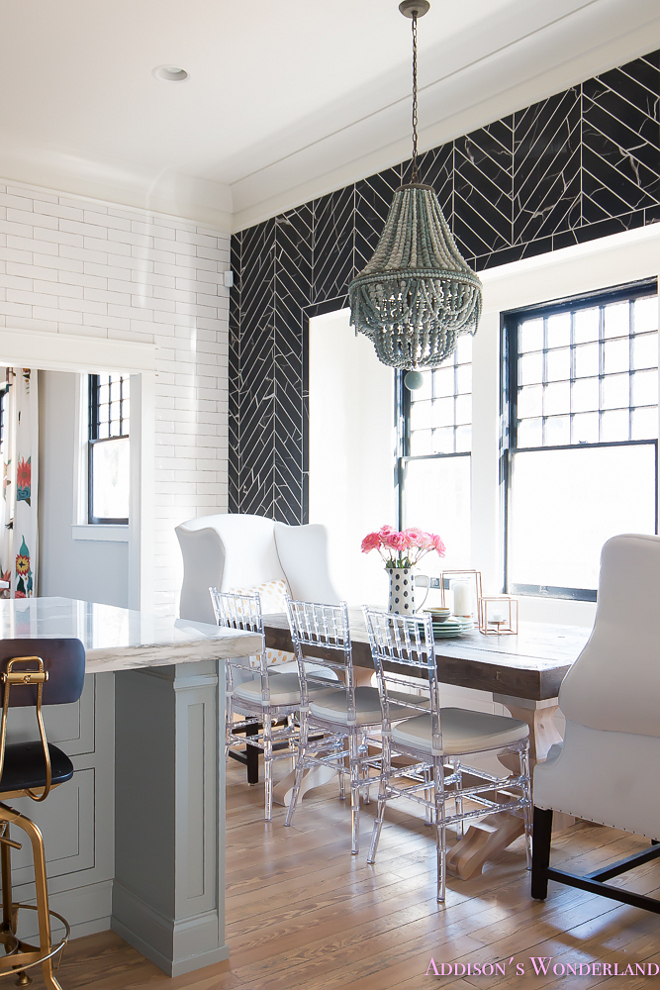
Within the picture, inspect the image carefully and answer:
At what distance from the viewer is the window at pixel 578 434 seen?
4164 mm

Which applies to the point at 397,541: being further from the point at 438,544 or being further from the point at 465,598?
the point at 465,598

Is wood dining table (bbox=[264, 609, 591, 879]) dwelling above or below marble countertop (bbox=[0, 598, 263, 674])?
below

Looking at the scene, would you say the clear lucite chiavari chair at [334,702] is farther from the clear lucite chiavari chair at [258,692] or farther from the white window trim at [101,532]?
the white window trim at [101,532]

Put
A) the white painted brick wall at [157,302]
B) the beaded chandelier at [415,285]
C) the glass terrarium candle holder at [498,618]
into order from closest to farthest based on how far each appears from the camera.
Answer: the beaded chandelier at [415,285], the glass terrarium candle holder at [498,618], the white painted brick wall at [157,302]

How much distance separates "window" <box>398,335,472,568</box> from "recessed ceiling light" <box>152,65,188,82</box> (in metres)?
2.01

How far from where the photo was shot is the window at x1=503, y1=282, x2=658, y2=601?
4164 mm

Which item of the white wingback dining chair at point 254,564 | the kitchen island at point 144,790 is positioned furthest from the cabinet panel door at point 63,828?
the white wingback dining chair at point 254,564

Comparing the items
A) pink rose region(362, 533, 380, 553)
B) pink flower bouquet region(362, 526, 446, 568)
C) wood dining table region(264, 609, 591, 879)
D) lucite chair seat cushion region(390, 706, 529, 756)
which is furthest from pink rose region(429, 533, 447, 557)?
lucite chair seat cushion region(390, 706, 529, 756)

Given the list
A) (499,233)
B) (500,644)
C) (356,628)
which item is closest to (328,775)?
(356,628)

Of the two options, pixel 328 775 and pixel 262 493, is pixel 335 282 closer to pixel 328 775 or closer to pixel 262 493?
pixel 262 493

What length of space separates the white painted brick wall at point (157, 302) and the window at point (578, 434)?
2.07 m

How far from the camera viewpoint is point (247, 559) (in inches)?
184

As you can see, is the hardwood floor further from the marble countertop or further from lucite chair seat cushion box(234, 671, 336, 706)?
the marble countertop

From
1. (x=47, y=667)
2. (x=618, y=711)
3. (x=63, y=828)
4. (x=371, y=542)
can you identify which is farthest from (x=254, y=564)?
(x=47, y=667)
